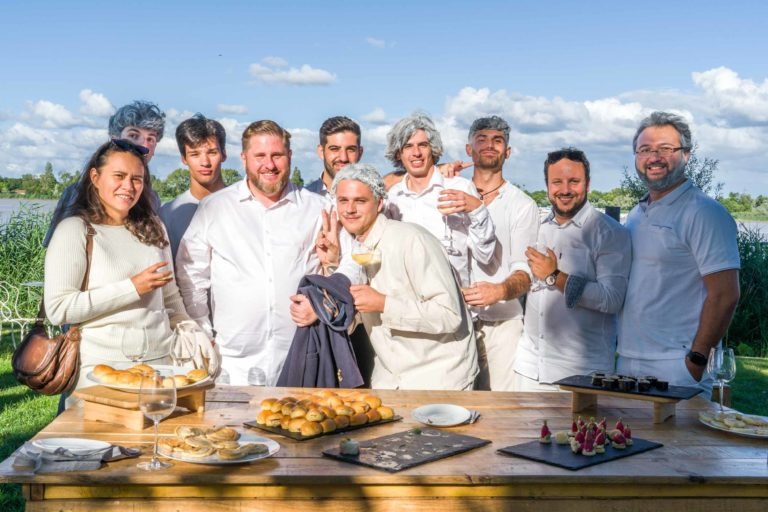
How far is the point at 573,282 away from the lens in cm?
440

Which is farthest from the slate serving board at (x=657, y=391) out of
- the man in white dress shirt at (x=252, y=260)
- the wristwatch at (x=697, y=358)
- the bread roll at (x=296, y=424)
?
the man in white dress shirt at (x=252, y=260)

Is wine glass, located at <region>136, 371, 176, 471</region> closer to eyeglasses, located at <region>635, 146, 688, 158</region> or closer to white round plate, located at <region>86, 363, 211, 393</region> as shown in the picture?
white round plate, located at <region>86, 363, 211, 393</region>

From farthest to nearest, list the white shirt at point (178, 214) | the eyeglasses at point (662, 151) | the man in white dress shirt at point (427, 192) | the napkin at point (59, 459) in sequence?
1. the white shirt at point (178, 214)
2. the man in white dress shirt at point (427, 192)
3. the eyeglasses at point (662, 151)
4. the napkin at point (59, 459)

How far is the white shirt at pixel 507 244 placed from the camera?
5.09 meters

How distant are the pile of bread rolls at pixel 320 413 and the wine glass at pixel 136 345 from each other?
0.58 metres

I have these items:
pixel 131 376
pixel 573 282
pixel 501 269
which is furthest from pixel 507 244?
pixel 131 376

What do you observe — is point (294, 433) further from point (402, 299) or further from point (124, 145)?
point (124, 145)

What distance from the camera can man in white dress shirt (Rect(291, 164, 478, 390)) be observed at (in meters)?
4.11

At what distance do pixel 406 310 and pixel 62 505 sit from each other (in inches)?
76.1

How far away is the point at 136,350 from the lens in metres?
3.46

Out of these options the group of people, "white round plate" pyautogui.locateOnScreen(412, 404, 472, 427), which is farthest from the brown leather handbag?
"white round plate" pyautogui.locateOnScreen(412, 404, 472, 427)

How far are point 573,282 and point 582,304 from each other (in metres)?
0.15

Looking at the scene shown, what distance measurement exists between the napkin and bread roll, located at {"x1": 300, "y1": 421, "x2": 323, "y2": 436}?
27.0 inches

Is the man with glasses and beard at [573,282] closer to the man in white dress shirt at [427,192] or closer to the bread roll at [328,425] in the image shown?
the man in white dress shirt at [427,192]
